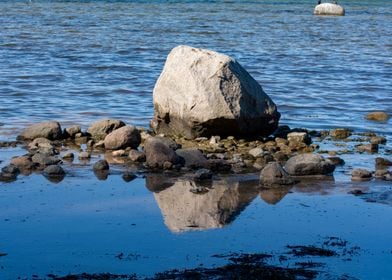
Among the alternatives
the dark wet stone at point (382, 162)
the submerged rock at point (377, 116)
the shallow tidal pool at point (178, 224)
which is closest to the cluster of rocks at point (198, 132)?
the dark wet stone at point (382, 162)

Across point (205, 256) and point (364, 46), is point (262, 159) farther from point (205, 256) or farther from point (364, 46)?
point (364, 46)

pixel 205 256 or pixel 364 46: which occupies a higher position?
pixel 205 256

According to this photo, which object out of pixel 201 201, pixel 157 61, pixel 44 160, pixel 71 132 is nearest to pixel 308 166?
pixel 201 201

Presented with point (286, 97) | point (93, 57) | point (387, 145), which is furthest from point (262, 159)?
point (93, 57)

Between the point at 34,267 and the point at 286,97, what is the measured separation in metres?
14.1

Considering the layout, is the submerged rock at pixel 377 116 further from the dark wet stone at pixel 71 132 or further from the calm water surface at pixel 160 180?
the dark wet stone at pixel 71 132

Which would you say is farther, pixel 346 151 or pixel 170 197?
pixel 346 151

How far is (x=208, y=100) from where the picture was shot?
16.5 metres

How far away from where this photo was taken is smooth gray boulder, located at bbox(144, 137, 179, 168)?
14383mm

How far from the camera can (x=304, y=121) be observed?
63.9 feet

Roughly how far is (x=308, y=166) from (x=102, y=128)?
447cm

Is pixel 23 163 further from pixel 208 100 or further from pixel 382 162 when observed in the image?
pixel 382 162

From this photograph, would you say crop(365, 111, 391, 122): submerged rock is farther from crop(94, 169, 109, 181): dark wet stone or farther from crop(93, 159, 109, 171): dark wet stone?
crop(94, 169, 109, 181): dark wet stone

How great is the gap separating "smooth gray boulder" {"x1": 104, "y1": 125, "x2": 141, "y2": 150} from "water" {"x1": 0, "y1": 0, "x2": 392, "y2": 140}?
7.57 ft
